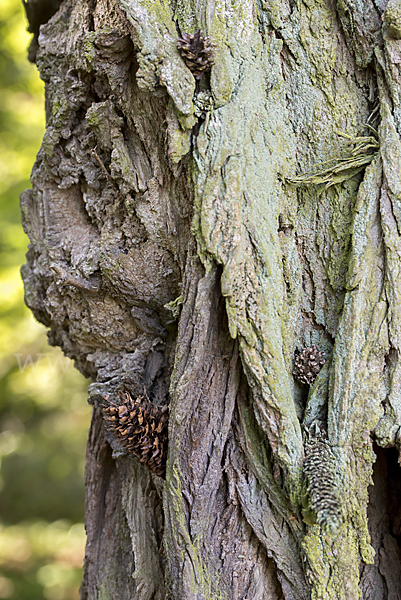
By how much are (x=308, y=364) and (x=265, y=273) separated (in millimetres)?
221

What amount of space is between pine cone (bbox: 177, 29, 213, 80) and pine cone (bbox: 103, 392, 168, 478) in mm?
712

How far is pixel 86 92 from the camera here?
118cm

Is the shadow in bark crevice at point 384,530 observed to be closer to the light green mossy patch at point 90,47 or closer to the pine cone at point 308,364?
the pine cone at point 308,364

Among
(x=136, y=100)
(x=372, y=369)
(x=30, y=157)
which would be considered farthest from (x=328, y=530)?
(x=30, y=157)

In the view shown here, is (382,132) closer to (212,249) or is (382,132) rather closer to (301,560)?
(212,249)

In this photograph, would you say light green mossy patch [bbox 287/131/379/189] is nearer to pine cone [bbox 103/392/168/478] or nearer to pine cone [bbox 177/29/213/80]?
pine cone [bbox 177/29/213/80]

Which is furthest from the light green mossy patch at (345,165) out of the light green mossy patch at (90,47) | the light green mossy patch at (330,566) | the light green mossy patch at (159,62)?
the light green mossy patch at (330,566)

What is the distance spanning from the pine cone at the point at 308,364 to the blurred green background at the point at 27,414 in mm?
2292

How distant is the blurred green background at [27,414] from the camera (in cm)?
295

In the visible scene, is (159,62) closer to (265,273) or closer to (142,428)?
(265,273)

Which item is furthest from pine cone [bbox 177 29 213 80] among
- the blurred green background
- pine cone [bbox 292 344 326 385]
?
the blurred green background

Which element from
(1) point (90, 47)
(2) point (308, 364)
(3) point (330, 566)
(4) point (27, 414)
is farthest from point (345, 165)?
(4) point (27, 414)

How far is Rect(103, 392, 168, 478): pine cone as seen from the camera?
951mm

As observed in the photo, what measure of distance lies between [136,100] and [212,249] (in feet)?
1.44
